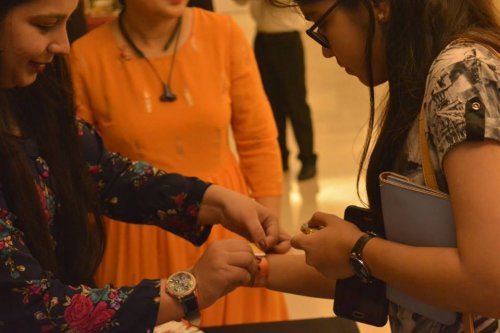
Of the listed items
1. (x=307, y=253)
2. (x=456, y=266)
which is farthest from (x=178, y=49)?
(x=456, y=266)

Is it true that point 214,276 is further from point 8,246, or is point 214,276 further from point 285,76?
point 285,76

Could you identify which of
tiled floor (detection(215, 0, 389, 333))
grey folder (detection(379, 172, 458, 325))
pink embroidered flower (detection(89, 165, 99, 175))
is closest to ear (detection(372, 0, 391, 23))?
grey folder (detection(379, 172, 458, 325))

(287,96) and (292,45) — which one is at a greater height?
(292,45)

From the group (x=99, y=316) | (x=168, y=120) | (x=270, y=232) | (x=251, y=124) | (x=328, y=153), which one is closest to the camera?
(x=99, y=316)

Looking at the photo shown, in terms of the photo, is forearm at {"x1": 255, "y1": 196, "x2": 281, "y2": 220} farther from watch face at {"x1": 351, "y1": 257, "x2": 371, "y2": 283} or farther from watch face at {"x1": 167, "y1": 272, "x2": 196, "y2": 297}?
watch face at {"x1": 351, "y1": 257, "x2": 371, "y2": 283}

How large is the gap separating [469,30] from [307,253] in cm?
40

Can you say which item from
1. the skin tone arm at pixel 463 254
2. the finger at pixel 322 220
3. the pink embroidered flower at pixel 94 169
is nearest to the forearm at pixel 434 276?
the skin tone arm at pixel 463 254

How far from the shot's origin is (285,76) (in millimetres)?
3930

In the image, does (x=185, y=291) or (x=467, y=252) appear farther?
(x=185, y=291)

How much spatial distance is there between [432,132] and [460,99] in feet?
0.21

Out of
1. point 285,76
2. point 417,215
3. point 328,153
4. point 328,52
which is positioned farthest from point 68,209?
point 328,153

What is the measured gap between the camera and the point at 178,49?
1.78 metres

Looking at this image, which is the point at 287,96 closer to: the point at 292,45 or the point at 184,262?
the point at 292,45

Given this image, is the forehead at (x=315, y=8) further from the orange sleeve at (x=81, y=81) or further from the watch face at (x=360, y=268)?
the orange sleeve at (x=81, y=81)
